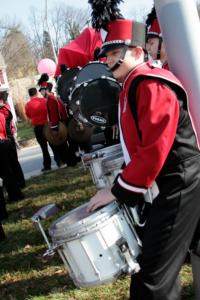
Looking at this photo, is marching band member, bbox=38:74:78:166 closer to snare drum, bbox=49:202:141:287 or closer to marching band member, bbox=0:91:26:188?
marching band member, bbox=0:91:26:188

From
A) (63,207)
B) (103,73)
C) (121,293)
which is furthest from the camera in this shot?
(63,207)

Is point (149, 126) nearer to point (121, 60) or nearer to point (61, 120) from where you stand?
point (121, 60)

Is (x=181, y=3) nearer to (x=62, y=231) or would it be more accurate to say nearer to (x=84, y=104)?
(x=62, y=231)

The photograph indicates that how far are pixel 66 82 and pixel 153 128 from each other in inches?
168

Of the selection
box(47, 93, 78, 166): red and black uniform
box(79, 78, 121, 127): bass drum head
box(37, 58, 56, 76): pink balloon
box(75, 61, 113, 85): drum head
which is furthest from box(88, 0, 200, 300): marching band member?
box(37, 58, 56, 76): pink balloon

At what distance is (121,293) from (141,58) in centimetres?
197

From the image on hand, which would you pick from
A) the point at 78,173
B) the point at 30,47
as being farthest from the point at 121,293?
the point at 30,47

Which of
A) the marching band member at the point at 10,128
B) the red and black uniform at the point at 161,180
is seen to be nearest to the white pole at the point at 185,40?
the red and black uniform at the point at 161,180

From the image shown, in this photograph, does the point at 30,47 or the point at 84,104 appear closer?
the point at 84,104

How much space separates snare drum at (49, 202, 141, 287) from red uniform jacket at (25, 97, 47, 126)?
8.36m

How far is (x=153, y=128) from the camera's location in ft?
8.02

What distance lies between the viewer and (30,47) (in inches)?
2435

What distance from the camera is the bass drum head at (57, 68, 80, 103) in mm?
6453

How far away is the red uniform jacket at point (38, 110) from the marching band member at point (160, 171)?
8.42 m
